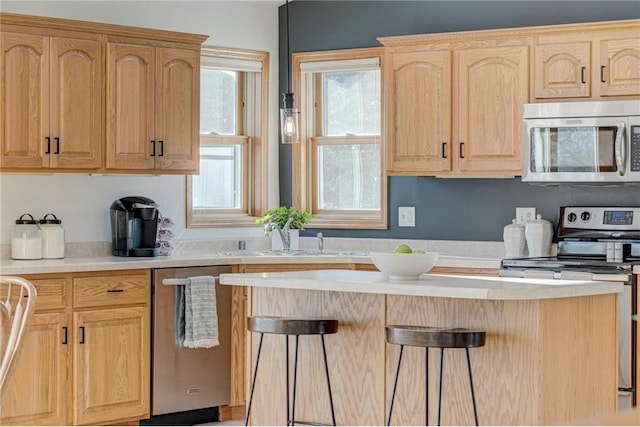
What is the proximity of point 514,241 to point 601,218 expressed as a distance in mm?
484

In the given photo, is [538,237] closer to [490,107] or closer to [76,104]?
[490,107]

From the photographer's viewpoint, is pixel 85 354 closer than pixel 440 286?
No

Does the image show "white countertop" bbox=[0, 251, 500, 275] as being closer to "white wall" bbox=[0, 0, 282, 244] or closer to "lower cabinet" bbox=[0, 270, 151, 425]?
"lower cabinet" bbox=[0, 270, 151, 425]

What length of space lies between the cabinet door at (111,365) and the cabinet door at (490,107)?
6.55ft

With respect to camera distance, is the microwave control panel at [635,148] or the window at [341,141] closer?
the microwave control panel at [635,148]

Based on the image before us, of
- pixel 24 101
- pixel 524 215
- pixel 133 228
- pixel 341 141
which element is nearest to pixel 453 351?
pixel 524 215

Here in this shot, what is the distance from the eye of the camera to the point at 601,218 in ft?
18.2

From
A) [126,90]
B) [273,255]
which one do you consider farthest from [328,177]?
[126,90]

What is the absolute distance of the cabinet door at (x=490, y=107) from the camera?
218 inches

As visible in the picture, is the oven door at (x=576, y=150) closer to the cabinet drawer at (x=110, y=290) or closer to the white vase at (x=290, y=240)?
the white vase at (x=290, y=240)

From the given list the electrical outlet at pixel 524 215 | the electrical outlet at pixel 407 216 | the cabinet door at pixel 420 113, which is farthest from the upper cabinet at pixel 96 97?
the electrical outlet at pixel 524 215

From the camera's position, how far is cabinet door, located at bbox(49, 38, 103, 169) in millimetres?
5266

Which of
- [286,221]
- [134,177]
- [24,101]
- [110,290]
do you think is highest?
[24,101]

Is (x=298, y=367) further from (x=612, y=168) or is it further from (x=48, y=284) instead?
(x=612, y=168)
